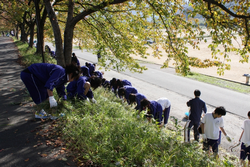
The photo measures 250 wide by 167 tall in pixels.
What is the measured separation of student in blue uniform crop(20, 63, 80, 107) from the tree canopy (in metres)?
2.42

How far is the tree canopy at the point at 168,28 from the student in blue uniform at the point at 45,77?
7.94ft

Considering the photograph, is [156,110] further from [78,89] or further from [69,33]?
[69,33]

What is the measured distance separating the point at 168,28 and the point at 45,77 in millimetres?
3577

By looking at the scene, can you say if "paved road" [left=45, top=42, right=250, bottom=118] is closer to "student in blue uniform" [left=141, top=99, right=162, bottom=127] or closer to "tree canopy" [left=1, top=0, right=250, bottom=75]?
"tree canopy" [left=1, top=0, right=250, bottom=75]

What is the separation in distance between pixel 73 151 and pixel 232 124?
21.3 feet

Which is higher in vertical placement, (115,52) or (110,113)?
(115,52)


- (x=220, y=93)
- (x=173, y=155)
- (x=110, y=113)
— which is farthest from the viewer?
(x=220, y=93)

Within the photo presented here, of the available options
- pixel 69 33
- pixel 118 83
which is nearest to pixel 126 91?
pixel 118 83

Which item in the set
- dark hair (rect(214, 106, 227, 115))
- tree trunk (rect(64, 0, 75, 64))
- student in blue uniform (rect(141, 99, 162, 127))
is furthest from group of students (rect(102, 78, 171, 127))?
tree trunk (rect(64, 0, 75, 64))

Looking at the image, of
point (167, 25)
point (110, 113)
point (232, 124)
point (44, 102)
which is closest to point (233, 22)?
point (167, 25)

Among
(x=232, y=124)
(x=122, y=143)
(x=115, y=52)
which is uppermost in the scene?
(x=115, y=52)

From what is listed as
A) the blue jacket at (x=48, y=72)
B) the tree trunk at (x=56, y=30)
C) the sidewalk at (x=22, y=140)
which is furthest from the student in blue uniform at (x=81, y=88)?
the tree trunk at (x=56, y=30)

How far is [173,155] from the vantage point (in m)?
2.89

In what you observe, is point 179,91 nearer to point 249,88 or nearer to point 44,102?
point 249,88
